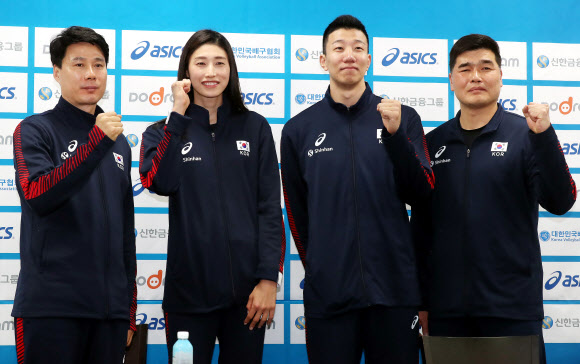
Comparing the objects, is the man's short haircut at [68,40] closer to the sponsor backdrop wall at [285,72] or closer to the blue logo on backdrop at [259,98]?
the sponsor backdrop wall at [285,72]

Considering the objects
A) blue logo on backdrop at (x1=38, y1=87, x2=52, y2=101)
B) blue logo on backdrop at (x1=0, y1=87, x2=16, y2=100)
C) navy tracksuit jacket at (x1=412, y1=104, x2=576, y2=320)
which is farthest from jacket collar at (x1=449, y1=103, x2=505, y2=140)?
blue logo on backdrop at (x1=0, y1=87, x2=16, y2=100)

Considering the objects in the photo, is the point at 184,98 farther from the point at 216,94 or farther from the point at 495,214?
the point at 495,214

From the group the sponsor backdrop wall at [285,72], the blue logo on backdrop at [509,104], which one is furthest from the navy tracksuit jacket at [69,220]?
the blue logo on backdrop at [509,104]

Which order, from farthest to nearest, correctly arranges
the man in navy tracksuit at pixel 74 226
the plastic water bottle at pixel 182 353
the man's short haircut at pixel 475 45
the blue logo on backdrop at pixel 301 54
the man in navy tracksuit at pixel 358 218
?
the blue logo on backdrop at pixel 301 54, the man's short haircut at pixel 475 45, the man in navy tracksuit at pixel 358 218, the man in navy tracksuit at pixel 74 226, the plastic water bottle at pixel 182 353

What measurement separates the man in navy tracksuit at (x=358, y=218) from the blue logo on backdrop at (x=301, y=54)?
1.02 meters

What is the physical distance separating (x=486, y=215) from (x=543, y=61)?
183 centimetres

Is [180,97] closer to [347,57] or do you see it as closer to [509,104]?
[347,57]

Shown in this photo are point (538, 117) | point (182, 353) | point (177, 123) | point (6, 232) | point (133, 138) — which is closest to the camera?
point (182, 353)

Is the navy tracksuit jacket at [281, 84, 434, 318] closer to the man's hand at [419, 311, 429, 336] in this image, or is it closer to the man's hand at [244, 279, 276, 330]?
the man's hand at [244, 279, 276, 330]

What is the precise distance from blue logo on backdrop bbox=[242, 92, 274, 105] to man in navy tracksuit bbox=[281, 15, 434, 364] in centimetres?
104

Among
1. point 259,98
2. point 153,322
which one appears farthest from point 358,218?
point 153,322

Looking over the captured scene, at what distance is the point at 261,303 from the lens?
2580 millimetres

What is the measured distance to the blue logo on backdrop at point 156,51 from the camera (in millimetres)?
3748

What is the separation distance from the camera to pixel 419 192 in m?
2.63
